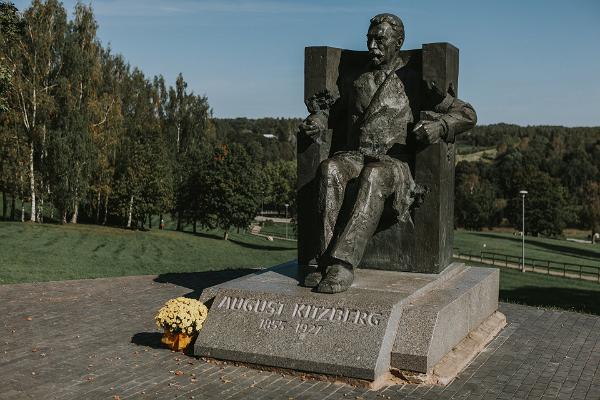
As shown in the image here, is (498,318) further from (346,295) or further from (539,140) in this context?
(539,140)

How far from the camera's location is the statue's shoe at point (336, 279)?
8.21 m

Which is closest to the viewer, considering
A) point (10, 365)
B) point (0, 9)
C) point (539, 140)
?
point (10, 365)

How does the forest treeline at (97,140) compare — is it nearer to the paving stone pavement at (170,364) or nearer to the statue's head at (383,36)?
the paving stone pavement at (170,364)

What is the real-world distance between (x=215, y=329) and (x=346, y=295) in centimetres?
158

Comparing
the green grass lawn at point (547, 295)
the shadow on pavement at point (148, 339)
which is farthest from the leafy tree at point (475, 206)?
the shadow on pavement at point (148, 339)

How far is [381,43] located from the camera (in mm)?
9859

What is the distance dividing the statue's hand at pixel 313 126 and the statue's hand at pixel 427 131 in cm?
143

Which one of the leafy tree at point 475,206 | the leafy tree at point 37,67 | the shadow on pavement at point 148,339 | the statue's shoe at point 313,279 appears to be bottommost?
the shadow on pavement at point 148,339

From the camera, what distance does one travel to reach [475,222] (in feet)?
244

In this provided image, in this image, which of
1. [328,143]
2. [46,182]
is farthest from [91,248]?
[328,143]

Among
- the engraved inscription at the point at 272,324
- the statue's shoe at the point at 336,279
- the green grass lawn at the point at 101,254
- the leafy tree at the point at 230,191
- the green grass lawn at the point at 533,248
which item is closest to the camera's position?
the engraved inscription at the point at 272,324

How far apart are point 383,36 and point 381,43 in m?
0.10

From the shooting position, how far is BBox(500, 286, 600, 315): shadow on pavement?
19.4 metres

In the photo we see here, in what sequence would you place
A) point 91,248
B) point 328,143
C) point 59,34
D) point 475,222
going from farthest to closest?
point 475,222
point 59,34
point 91,248
point 328,143
